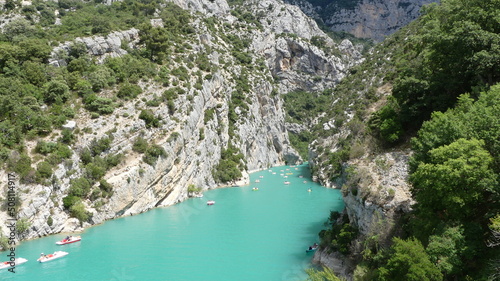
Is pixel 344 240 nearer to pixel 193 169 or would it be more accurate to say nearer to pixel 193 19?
pixel 193 169

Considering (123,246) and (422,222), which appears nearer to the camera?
(422,222)

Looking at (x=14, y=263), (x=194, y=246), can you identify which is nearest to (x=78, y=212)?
(x=14, y=263)

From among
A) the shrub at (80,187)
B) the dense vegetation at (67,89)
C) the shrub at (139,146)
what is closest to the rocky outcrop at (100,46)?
the dense vegetation at (67,89)

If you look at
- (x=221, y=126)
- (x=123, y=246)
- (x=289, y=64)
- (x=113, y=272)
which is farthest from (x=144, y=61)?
(x=289, y=64)

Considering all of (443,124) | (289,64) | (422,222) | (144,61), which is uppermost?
(289,64)

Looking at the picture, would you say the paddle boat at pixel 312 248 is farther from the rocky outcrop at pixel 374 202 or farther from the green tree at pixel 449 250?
the green tree at pixel 449 250

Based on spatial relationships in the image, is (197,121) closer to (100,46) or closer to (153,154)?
(153,154)
